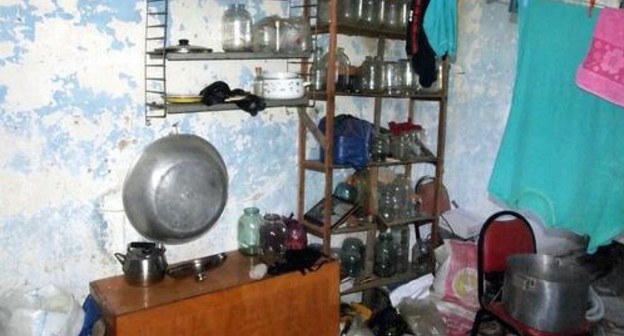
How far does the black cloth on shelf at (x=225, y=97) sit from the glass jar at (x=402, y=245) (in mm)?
1208

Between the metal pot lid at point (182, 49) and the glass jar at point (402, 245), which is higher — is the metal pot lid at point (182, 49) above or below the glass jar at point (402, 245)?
above

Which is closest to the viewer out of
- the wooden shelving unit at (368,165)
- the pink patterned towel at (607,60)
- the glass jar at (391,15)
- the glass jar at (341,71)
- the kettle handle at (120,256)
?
the pink patterned towel at (607,60)

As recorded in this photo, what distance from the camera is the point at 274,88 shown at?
2.17m

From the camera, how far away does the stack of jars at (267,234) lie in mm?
2355

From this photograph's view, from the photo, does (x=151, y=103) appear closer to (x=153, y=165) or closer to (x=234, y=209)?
(x=153, y=165)

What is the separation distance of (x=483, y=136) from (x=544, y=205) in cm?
75

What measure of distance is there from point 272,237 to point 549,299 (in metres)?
1.21

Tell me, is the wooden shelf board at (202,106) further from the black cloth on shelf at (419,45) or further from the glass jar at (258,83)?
the black cloth on shelf at (419,45)

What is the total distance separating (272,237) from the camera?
2.35 metres

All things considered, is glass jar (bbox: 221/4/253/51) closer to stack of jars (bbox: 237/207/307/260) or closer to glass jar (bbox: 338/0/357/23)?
glass jar (bbox: 338/0/357/23)

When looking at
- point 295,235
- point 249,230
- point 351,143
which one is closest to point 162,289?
point 249,230

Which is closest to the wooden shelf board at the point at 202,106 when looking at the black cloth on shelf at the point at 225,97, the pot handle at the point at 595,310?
the black cloth on shelf at the point at 225,97

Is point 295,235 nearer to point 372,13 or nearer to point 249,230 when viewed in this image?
point 249,230

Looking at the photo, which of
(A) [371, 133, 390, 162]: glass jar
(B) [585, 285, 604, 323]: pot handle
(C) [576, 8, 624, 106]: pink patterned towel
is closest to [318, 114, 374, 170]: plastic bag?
(A) [371, 133, 390, 162]: glass jar
